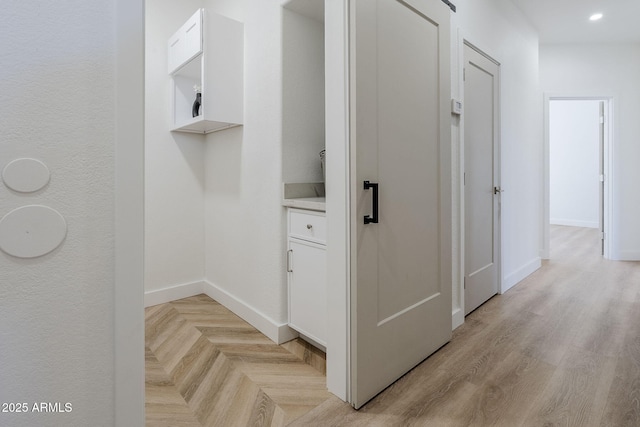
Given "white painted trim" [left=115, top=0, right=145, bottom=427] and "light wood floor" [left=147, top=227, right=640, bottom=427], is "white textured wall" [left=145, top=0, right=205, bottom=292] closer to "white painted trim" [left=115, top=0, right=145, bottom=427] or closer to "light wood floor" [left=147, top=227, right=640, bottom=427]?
"light wood floor" [left=147, top=227, right=640, bottom=427]

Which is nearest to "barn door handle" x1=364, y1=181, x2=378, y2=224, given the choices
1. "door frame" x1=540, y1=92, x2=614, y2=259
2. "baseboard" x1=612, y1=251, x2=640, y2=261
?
"door frame" x1=540, y1=92, x2=614, y2=259

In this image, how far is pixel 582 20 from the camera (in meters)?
3.67

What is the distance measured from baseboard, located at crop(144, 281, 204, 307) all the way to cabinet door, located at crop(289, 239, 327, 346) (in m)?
1.29

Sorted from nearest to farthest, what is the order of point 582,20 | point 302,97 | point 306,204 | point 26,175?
1. point 26,175
2. point 306,204
3. point 302,97
4. point 582,20

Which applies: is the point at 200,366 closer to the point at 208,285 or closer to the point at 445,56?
the point at 208,285

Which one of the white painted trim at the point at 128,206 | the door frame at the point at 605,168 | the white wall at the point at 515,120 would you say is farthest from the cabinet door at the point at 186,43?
the door frame at the point at 605,168

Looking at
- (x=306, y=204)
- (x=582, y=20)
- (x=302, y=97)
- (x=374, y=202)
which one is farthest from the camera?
(x=582, y=20)

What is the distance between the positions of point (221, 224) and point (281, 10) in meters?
1.63

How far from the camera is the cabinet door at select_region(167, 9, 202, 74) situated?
2.30m

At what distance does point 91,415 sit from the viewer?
0.75 m

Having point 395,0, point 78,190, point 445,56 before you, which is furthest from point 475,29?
point 78,190

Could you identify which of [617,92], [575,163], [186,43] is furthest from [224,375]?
[575,163]

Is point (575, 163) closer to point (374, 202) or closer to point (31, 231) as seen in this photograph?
point (374, 202)

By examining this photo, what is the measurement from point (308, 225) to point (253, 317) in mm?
880
